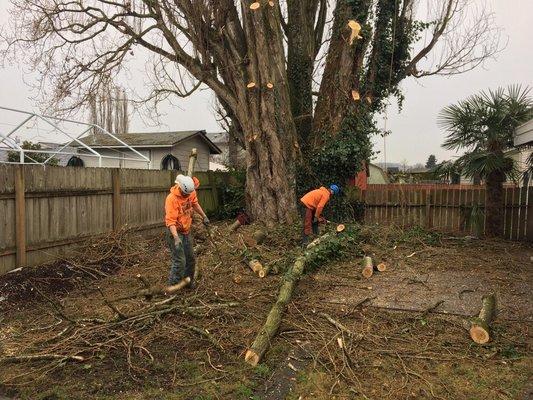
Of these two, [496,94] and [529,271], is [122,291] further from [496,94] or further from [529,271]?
[496,94]

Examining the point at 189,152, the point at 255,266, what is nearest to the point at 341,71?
the point at 255,266

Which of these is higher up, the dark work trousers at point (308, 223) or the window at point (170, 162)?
the window at point (170, 162)

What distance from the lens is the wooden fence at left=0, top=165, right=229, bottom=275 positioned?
291 inches

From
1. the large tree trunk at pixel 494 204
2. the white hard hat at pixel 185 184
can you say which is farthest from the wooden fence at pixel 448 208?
the white hard hat at pixel 185 184

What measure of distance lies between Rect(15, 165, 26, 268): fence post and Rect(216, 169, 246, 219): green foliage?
7998 millimetres

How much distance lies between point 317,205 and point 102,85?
846cm

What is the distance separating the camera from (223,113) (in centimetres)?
1592

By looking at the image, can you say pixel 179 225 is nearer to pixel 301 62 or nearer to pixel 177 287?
pixel 177 287

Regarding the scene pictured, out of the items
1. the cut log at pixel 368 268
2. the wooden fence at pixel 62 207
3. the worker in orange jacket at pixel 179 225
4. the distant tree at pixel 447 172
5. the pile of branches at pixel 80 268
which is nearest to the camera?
the worker in orange jacket at pixel 179 225

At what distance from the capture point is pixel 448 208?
13.6 meters

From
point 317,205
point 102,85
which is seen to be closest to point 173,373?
point 317,205

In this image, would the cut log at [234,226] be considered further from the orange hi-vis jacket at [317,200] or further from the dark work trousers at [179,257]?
the dark work trousers at [179,257]

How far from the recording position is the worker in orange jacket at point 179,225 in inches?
263

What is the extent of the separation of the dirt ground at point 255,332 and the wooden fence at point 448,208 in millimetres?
4632
